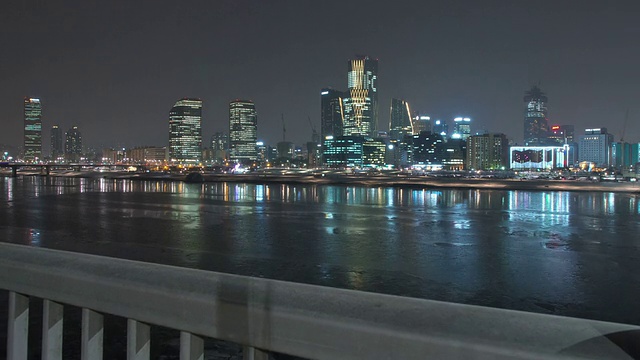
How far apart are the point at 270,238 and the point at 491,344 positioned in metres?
13.2

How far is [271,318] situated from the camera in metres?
2.06

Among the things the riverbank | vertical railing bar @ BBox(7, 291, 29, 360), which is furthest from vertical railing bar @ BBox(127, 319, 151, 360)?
the riverbank

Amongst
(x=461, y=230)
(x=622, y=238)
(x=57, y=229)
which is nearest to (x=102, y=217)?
(x=57, y=229)

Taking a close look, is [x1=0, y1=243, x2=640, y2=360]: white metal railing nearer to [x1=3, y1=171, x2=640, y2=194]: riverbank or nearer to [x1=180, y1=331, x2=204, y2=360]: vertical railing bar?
[x1=180, y1=331, x2=204, y2=360]: vertical railing bar

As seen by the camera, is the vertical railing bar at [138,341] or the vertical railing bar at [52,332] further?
the vertical railing bar at [52,332]

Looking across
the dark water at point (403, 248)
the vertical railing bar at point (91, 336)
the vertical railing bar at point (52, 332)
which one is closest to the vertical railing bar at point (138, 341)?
the vertical railing bar at point (91, 336)

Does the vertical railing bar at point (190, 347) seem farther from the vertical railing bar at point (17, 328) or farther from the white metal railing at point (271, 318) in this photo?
the vertical railing bar at point (17, 328)

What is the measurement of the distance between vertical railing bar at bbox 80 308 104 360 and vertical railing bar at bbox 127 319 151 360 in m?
0.21

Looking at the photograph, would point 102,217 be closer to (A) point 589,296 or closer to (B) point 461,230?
(B) point 461,230

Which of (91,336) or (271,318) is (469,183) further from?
(271,318)

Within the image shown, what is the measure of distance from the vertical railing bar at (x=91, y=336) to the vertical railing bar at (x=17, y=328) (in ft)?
1.56

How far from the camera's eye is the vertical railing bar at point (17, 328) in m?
2.68

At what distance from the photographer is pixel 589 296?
26.6 ft

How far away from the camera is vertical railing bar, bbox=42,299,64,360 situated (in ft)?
8.48
